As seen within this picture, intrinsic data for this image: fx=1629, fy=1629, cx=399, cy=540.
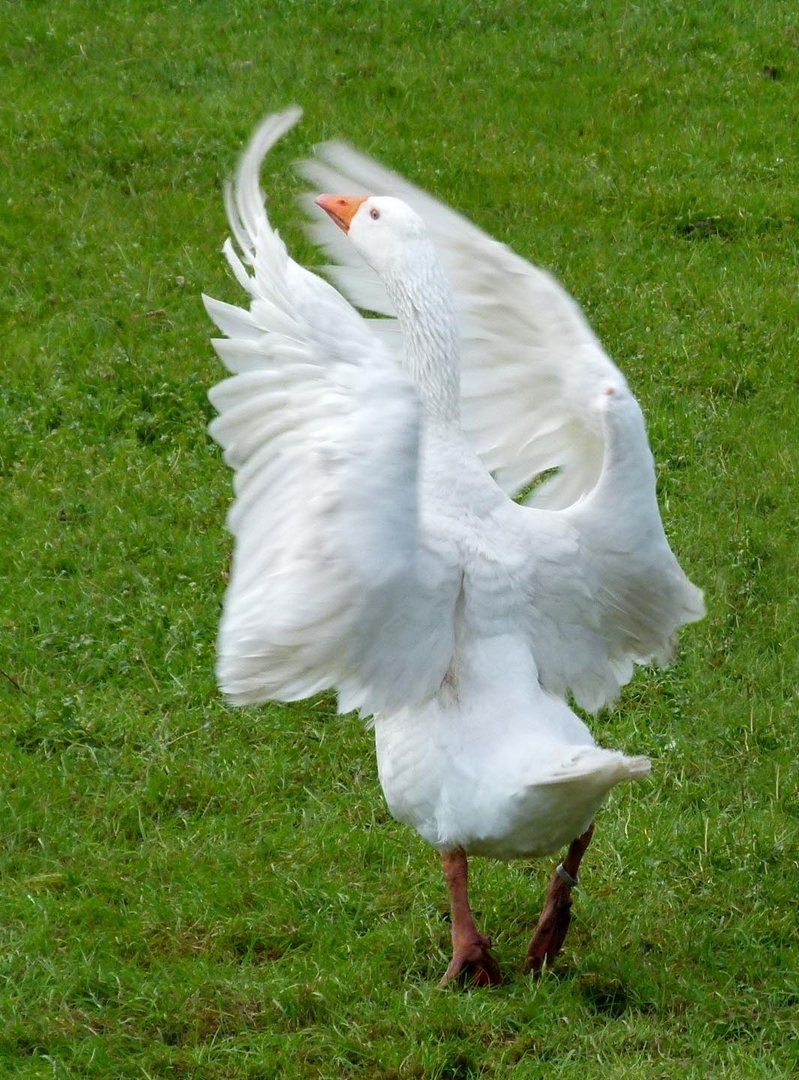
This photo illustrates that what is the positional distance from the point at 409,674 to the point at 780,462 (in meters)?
3.70

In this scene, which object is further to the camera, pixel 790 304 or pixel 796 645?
pixel 790 304

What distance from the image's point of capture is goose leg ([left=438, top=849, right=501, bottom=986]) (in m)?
4.58

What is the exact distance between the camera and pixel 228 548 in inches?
268

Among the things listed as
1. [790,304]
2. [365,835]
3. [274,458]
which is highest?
[274,458]

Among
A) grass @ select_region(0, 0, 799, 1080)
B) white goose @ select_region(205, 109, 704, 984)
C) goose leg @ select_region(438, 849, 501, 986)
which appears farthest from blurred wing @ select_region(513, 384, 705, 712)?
grass @ select_region(0, 0, 799, 1080)

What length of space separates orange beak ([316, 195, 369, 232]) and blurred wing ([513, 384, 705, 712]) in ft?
3.09

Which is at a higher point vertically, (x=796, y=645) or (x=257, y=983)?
(x=257, y=983)

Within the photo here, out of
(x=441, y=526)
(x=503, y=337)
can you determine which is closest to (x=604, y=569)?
(x=441, y=526)

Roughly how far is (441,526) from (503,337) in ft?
3.38

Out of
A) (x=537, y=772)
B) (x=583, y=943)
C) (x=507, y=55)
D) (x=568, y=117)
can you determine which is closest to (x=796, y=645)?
(x=583, y=943)

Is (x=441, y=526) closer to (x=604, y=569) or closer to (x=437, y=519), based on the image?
(x=437, y=519)

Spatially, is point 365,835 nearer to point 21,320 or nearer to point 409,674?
point 409,674

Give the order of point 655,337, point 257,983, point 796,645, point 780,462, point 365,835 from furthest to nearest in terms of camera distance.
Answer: point 655,337, point 780,462, point 796,645, point 365,835, point 257,983

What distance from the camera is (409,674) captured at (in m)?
4.30
